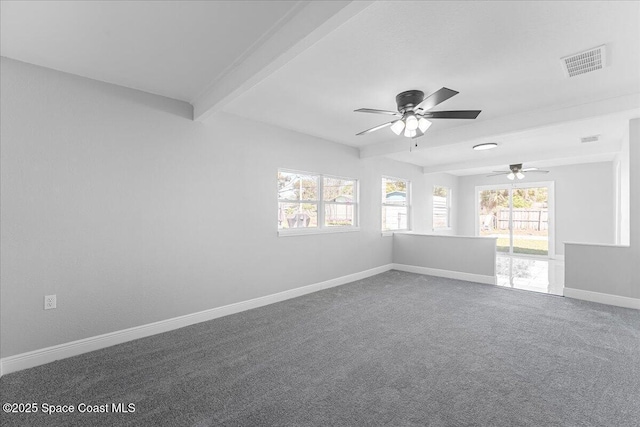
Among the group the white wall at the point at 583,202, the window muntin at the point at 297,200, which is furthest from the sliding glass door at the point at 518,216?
the window muntin at the point at 297,200

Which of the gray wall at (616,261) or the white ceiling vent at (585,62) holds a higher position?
the white ceiling vent at (585,62)

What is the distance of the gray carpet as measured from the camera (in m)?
1.90

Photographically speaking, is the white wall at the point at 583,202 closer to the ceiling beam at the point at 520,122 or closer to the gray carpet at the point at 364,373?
the gray carpet at the point at 364,373

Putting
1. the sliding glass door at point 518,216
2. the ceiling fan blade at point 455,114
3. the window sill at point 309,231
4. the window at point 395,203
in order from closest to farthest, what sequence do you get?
the ceiling fan blade at point 455,114
the window sill at point 309,231
the window at point 395,203
the sliding glass door at point 518,216

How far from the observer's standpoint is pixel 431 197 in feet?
27.0

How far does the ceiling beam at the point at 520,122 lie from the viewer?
3.34 m

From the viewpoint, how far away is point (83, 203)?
2793 millimetres

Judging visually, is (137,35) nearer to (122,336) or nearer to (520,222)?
(122,336)

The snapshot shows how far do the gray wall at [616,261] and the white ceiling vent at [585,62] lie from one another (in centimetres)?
193

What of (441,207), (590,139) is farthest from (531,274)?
(441,207)

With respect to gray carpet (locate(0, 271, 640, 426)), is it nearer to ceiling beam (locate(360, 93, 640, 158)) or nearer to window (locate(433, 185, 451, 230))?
ceiling beam (locate(360, 93, 640, 158))

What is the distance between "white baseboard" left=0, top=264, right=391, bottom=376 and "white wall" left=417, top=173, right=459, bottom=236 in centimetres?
471

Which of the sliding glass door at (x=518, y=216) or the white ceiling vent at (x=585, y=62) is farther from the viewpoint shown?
the sliding glass door at (x=518, y=216)

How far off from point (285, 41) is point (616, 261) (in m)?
5.01
